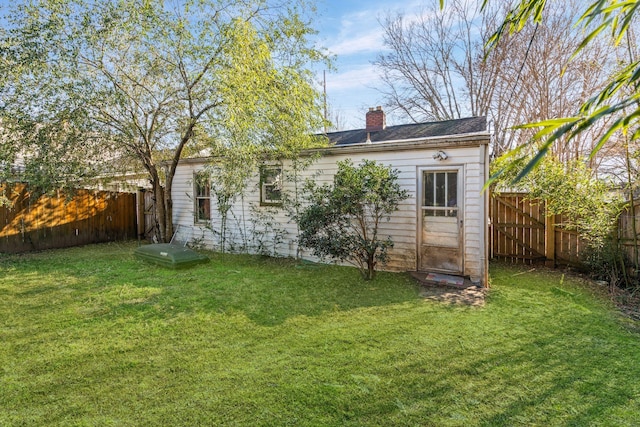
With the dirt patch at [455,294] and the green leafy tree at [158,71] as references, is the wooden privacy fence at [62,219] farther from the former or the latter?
the dirt patch at [455,294]

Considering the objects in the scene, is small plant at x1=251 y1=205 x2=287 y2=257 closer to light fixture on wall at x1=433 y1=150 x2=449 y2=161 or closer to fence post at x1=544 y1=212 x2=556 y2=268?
light fixture on wall at x1=433 y1=150 x2=449 y2=161

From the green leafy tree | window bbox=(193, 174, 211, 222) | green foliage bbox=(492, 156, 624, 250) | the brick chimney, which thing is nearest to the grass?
green foliage bbox=(492, 156, 624, 250)

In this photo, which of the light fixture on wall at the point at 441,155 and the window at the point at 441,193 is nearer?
the light fixture on wall at the point at 441,155

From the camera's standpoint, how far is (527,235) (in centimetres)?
741

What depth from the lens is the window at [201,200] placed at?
9.55 meters

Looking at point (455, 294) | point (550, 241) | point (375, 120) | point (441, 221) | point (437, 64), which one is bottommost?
point (455, 294)

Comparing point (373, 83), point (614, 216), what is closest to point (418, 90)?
point (373, 83)

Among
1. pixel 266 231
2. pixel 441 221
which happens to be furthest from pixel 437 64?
pixel 266 231

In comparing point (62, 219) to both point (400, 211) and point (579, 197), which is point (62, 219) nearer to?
point (400, 211)

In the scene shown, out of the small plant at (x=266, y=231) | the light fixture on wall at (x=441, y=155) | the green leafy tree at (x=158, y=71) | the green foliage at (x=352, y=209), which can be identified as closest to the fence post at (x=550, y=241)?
the light fixture on wall at (x=441, y=155)

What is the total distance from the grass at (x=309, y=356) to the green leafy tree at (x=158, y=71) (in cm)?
331

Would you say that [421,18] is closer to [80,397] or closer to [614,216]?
[614,216]

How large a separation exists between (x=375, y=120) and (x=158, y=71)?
533cm

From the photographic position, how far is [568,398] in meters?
2.66
